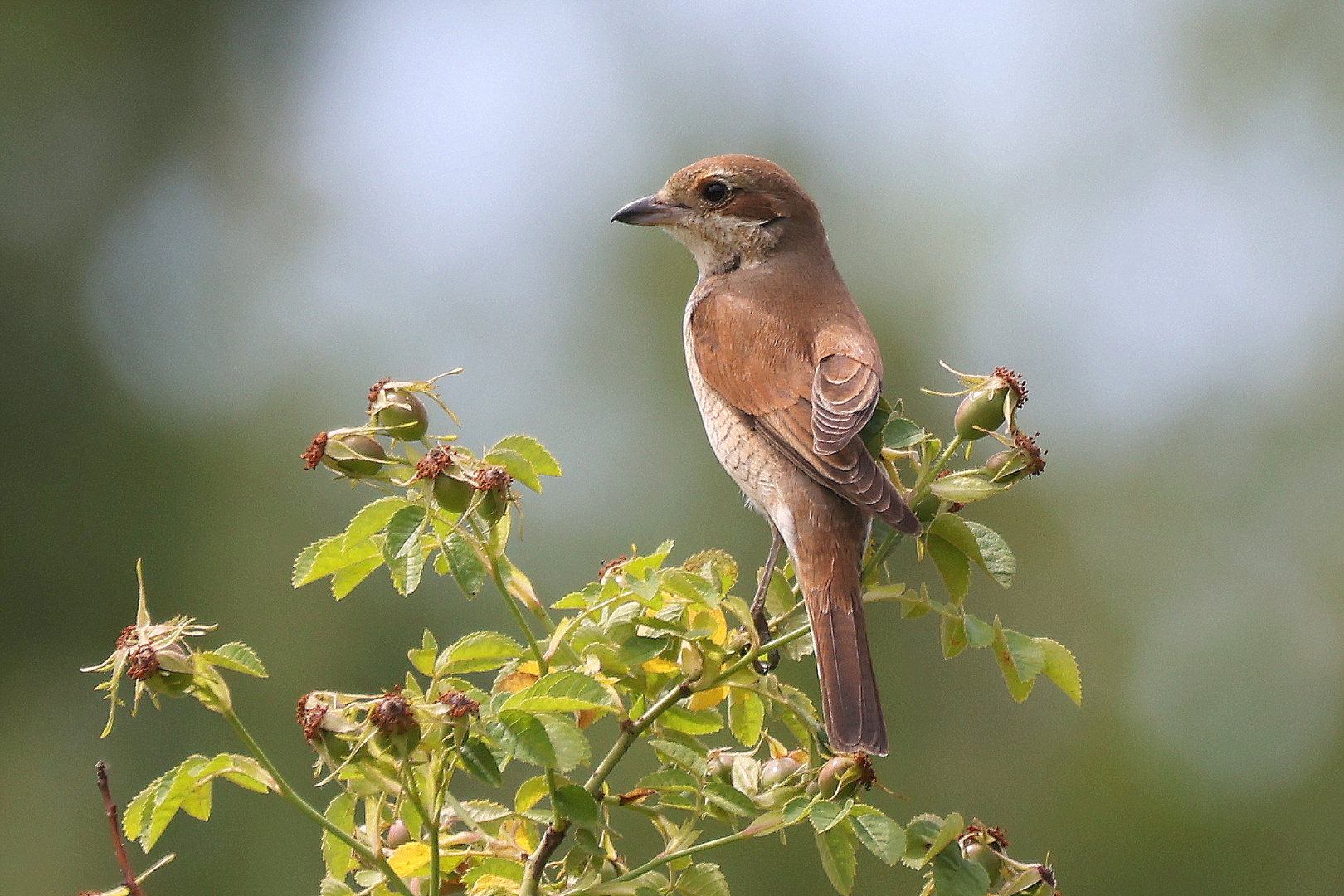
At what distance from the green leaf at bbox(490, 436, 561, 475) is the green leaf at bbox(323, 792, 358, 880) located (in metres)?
0.57

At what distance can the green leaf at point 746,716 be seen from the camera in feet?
6.98

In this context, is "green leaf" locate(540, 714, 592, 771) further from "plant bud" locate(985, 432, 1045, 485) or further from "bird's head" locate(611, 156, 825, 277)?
"bird's head" locate(611, 156, 825, 277)

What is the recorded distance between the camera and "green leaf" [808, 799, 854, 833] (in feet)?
5.84

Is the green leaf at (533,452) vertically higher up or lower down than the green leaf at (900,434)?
higher up

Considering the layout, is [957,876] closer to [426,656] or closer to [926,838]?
[926,838]

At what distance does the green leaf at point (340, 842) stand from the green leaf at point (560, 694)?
15.7 inches

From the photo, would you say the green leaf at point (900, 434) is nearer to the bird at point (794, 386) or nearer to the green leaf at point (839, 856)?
the bird at point (794, 386)

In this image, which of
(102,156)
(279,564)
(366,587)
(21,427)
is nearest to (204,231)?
(102,156)

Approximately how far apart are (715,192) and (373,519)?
7.92 feet

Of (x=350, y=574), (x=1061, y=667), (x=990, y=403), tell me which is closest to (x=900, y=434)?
(x=990, y=403)

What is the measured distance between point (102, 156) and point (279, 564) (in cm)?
860

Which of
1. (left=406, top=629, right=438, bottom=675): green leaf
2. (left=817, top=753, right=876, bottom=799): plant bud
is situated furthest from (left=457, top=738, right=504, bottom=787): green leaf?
(left=817, top=753, right=876, bottom=799): plant bud

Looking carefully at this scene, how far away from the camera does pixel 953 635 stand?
1.99 m

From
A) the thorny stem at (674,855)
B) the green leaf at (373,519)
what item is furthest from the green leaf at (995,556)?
the green leaf at (373,519)
